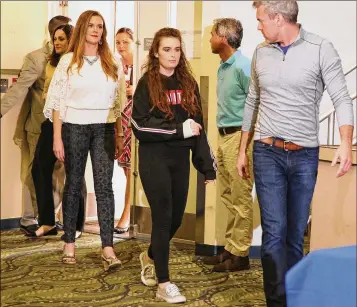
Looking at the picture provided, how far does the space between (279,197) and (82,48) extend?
4.56ft

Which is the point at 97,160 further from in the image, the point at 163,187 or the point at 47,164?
the point at 163,187

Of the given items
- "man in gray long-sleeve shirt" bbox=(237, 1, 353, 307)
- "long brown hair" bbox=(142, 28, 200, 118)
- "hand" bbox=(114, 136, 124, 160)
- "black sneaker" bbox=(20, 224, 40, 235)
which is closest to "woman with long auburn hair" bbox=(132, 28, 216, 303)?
"long brown hair" bbox=(142, 28, 200, 118)

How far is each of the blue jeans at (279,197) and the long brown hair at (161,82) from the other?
48cm

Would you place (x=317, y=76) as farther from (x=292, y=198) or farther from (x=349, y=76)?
(x=349, y=76)

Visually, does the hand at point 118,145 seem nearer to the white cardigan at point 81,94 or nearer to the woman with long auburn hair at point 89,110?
the woman with long auburn hair at point 89,110

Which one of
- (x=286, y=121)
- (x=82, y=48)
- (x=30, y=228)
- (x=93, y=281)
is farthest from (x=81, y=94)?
(x=286, y=121)

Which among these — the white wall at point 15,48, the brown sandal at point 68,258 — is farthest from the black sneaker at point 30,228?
the white wall at point 15,48

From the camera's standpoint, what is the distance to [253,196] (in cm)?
367

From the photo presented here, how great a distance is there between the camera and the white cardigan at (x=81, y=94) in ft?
10.6

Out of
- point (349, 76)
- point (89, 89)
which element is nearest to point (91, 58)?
point (89, 89)

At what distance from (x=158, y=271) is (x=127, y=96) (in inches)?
66.0

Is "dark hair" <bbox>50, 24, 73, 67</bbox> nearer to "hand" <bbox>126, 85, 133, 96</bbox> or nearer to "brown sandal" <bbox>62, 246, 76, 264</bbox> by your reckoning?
"hand" <bbox>126, 85, 133, 96</bbox>

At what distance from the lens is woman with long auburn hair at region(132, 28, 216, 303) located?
273cm

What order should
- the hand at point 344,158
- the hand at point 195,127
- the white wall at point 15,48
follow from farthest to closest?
the hand at point 195,127, the hand at point 344,158, the white wall at point 15,48
